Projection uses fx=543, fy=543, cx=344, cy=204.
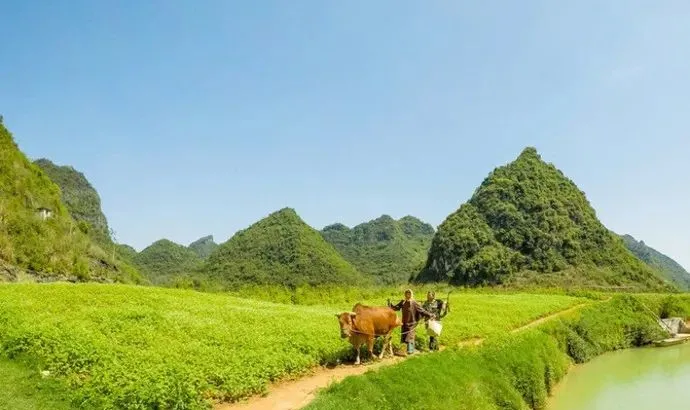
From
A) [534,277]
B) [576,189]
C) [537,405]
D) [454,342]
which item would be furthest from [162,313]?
[576,189]

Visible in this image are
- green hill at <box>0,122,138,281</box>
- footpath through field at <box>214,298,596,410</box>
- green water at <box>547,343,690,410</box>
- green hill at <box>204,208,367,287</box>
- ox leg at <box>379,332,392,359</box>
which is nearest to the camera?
footpath through field at <box>214,298,596,410</box>

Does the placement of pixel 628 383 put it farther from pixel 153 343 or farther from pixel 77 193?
pixel 77 193

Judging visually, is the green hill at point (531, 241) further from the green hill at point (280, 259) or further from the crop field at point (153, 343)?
the crop field at point (153, 343)

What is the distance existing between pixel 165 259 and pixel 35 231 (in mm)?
98414

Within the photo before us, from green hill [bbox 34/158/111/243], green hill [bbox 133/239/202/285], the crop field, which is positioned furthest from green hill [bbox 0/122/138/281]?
green hill [bbox 133/239/202/285]

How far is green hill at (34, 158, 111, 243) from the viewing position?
327 ft

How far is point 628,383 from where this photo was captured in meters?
22.5

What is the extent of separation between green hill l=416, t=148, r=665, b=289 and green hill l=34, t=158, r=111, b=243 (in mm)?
60149

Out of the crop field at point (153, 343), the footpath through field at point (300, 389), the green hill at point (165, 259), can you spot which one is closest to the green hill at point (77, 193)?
the green hill at point (165, 259)

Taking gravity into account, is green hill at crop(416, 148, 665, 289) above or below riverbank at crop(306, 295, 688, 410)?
above

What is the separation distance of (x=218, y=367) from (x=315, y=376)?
9.13 ft

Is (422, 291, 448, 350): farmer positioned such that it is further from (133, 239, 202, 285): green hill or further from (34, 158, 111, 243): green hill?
(133, 239, 202, 285): green hill

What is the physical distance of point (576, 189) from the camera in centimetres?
9162

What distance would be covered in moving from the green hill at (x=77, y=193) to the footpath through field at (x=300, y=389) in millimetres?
90135
